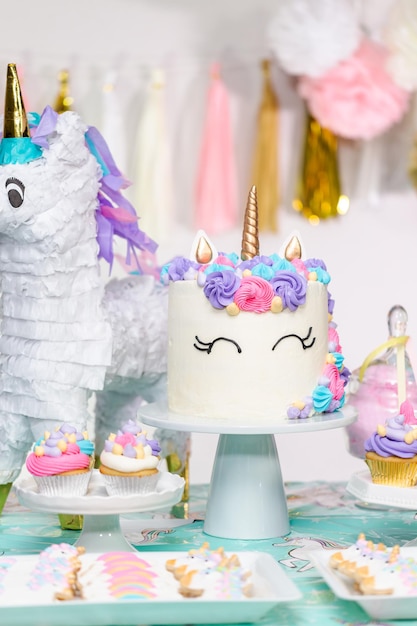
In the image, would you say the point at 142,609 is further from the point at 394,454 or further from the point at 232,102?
the point at 232,102

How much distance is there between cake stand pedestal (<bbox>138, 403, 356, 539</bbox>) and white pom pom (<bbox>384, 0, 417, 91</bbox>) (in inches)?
59.5

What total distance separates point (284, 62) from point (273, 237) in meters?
0.51

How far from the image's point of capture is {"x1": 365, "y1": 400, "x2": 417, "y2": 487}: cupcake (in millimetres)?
1380

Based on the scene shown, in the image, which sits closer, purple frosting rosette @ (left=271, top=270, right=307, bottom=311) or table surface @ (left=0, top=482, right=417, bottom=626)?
table surface @ (left=0, top=482, right=417, bottom=626)

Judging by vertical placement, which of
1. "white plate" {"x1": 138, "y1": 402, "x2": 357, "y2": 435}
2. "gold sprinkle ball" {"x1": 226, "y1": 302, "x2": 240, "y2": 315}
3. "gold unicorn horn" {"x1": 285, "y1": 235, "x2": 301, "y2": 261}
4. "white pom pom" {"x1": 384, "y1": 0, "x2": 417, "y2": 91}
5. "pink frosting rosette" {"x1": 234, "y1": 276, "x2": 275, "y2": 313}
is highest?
"white pom pom" {"x1": 384, "y1": 0, "x2": 417, "y2": 91}

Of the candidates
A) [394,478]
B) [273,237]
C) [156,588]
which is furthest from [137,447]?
[273,237]

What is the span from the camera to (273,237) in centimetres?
304

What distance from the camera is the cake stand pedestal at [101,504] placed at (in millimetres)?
1273

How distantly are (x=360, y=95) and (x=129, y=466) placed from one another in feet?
6.20

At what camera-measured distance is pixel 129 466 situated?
1302mm

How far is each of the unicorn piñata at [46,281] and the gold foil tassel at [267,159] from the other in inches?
52.8

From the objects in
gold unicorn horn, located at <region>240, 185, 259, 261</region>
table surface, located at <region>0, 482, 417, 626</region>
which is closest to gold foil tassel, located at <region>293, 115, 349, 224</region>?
table surface, located at <region>0, 482, 417, 626</region>

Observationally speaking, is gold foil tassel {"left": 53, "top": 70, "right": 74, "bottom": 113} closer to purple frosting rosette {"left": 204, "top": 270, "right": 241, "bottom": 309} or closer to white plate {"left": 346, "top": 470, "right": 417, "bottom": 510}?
purple frosting rosette {"left": 204, "top": 270, "right": 241, "bottom": 309}

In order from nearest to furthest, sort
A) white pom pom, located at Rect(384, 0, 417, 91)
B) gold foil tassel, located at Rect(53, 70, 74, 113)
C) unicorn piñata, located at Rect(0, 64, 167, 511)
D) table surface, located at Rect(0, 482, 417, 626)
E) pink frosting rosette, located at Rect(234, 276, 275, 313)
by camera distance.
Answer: table surface, located at Rect(0, 482, 417, 626), pink frosting rosette, located at Rect(234, 276, 275, 313), unicorn piñata, located at Rect(0, 64, 167, 511), white pom pom, located at Rect(384, 0, 417, 91), gold foil tassel, located at Rect(53, 70, 74, 113)
